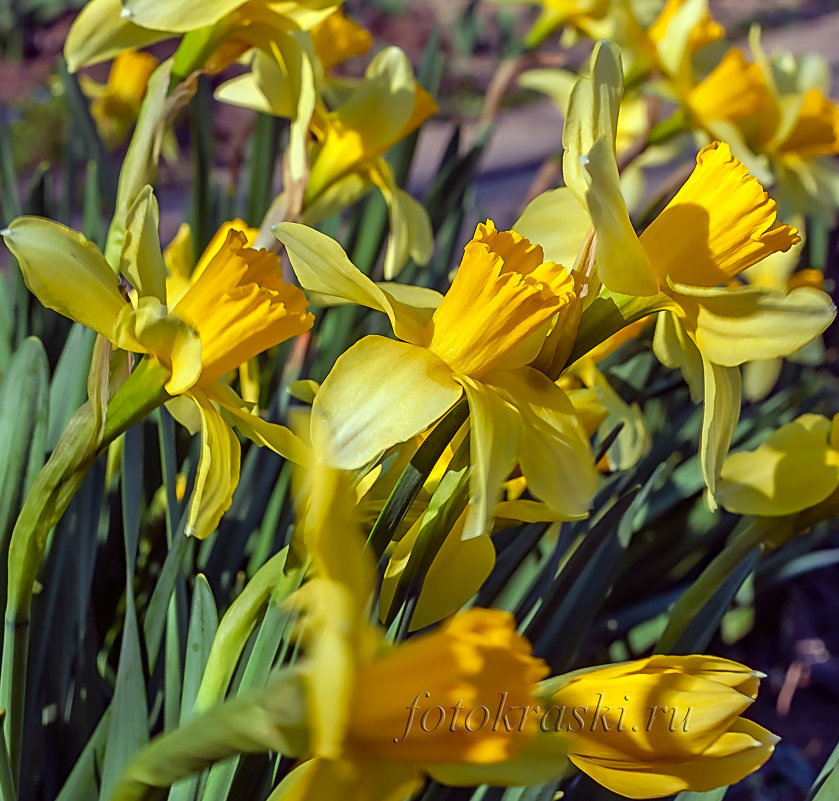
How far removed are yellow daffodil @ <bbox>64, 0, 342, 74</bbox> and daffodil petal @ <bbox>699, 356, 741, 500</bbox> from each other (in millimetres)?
539

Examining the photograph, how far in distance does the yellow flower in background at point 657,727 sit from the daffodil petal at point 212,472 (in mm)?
250

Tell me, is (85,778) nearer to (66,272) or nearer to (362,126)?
(66,272)

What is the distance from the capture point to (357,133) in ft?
3.17

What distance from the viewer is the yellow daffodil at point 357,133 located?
0.93m

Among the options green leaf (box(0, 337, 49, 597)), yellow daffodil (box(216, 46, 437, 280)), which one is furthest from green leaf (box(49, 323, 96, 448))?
yellow daffodil (box(216, 46, 437, 280))

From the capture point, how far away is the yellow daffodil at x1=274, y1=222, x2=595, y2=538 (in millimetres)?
498

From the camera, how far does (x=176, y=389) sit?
1.81 feet

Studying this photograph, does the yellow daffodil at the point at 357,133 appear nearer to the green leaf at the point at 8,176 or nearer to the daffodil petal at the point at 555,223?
the daffodil petal at the point at 555,223

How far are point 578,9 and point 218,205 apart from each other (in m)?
0.74

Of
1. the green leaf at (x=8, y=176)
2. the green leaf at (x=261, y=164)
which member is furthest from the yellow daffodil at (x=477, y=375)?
the green leaf at (x=8, y=176)

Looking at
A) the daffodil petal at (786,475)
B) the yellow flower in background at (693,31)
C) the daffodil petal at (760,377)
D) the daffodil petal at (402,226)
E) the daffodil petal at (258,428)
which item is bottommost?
the daffodil petal at (760,377)

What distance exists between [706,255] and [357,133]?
50 centimetres

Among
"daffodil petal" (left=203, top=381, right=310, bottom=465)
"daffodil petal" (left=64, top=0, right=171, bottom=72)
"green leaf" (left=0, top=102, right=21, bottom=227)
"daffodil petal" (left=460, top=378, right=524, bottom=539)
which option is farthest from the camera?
"green leaf" (left=0, top=102, right=21, bottom=227)

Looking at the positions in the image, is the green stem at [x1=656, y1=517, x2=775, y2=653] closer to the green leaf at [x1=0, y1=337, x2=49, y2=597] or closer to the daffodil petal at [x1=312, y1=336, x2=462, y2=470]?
the daffodil petal at [x1=312, y1=336, x2=462, y2=470]
